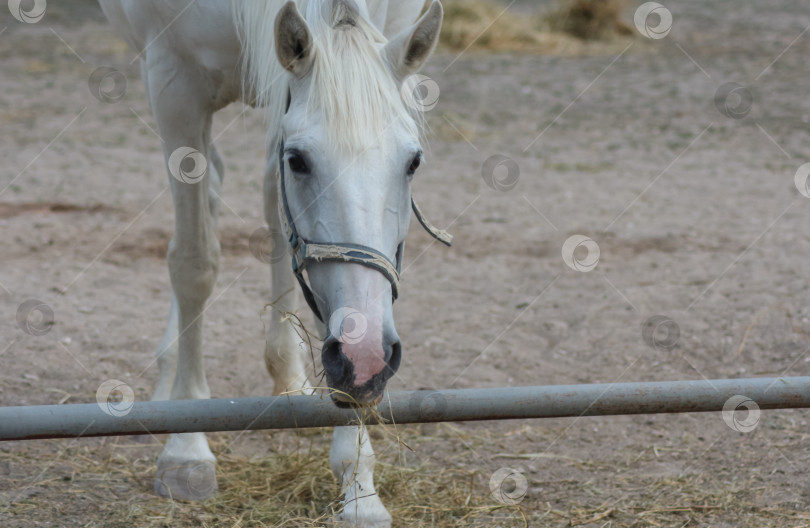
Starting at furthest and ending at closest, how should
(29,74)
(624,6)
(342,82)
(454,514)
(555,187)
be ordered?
1. (624,6)
2. (29,74)
3. (555,187)
4. (454,514)
5. (342,82)

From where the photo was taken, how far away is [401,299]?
446cm

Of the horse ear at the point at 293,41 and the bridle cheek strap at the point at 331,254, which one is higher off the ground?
the horse ear at the point at 293,41

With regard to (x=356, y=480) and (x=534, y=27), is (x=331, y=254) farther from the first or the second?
(x=534, y=27)

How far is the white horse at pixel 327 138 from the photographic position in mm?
1919

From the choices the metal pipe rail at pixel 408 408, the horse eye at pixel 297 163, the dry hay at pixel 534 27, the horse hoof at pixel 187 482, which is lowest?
the metal pipe rail at pixel 408 408

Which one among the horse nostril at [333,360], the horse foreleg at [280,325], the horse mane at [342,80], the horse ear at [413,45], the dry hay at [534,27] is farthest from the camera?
the dry hay at [534,27]

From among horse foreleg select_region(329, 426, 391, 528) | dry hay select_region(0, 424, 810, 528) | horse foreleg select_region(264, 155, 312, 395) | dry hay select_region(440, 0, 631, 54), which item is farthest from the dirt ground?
dry hay select_region(440, 0, 631, 54)

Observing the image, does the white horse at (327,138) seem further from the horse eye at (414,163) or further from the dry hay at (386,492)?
the dry hay at (386,492)

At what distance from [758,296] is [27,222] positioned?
4.14 meters

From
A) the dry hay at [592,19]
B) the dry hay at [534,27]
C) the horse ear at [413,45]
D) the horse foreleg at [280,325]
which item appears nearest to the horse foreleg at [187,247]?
the horse foreleg at [280,325]

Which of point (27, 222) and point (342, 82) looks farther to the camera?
point (27, 222)

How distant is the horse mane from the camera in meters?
2.00

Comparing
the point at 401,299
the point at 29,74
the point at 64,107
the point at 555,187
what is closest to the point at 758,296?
the point at 401,299

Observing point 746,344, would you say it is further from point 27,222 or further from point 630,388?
point 27,222
